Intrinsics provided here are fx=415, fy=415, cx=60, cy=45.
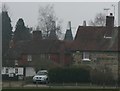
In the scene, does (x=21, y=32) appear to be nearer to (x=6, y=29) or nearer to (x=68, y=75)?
(x=6, y=29)

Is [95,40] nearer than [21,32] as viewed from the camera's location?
Yes

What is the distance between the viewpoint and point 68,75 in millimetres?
52906

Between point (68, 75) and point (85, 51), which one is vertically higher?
point (85, 51)

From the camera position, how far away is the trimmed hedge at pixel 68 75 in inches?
2071

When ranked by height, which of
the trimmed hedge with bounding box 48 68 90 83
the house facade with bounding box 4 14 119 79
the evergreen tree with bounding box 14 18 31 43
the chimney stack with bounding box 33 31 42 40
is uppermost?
the evergreen tree with bounding box 14 18 31 43

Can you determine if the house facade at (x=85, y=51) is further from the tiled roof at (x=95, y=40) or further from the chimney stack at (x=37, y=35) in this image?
the chimney stack at (x=37, y=35)

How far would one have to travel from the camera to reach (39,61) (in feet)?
210

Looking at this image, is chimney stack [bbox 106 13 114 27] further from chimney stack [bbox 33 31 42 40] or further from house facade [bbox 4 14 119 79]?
chimney stack [bbox 33 31 42 40]

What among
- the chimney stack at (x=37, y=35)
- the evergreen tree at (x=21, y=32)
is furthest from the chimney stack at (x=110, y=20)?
the evergreen tree at (x=21, y=32)

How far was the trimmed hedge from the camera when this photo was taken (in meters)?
52.6

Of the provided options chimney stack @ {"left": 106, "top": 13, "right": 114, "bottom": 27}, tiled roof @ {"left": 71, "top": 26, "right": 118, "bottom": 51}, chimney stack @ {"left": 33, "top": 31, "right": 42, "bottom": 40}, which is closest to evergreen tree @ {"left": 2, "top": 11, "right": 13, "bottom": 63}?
chimney stack @ {"left": 33, "top": 31, "right": 42, "bottom": 40}

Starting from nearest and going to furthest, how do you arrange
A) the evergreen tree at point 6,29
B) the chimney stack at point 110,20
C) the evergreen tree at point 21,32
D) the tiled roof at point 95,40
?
1. the tiled roof at point 95,40
2. the chimney stack at point 110,20
3. the evergreen tree at point 6,29
4. the evergreen tree at point 21,32

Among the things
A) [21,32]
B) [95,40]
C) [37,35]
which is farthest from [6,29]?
[95,40]

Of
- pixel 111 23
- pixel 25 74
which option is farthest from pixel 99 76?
pixel 25 74
